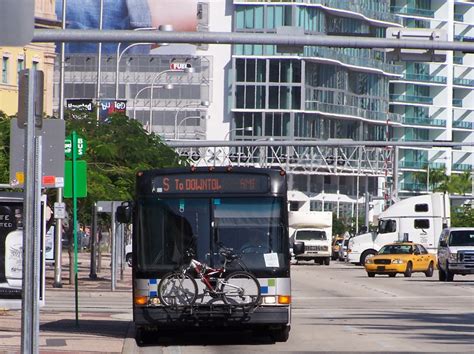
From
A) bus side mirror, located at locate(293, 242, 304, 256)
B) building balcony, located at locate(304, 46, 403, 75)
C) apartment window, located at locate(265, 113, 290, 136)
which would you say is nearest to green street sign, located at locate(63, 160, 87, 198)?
bus side mirror, located at locate(293, 242, 304, 256)

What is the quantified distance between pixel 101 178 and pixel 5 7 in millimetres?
35404

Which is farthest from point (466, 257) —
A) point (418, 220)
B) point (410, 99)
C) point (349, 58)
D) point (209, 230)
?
point (410, 99)

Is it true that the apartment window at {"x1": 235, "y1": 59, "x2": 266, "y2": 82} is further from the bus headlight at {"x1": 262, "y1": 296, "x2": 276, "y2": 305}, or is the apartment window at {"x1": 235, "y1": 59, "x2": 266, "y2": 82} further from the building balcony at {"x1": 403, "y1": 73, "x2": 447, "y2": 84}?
the bus headlight at {"x1": 262, "y1": 296, "x2": 276, "y2": 305}

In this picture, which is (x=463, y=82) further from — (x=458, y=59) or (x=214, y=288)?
(x=214, y=288)

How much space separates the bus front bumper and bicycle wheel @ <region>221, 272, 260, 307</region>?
0.44ft

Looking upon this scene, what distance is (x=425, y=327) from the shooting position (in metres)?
29.0

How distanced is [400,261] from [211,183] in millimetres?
37177

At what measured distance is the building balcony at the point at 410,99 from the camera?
534 feet

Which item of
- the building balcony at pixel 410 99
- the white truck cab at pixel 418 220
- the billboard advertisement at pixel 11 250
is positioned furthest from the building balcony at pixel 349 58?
the billboard advertisement at pixel 11 250

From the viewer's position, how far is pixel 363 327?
28.9 meters

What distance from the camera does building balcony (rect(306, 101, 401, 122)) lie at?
134m

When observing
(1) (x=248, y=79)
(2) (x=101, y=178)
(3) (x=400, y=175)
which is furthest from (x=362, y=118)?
(2) (x=101, y=178)

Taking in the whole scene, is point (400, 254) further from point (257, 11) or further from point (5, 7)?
point (257, 11)

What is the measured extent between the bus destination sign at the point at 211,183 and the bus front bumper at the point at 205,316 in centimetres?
180
